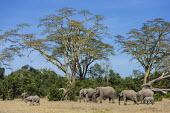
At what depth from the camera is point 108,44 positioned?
36656 mm

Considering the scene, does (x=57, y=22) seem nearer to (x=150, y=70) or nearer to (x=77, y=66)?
(x=77, y=66)

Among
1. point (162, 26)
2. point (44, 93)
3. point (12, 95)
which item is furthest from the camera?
point (162, 26)

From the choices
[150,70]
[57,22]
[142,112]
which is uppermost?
[57,22]

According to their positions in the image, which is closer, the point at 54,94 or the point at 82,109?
the point at 82,109

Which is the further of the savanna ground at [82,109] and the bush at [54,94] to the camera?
the bush at [54,94]

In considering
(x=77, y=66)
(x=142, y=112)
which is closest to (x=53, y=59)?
(x=77, y=66)

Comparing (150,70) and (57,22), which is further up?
(57,22)

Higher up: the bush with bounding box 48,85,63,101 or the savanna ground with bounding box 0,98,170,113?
the bush with bounding box 48,85,63,101

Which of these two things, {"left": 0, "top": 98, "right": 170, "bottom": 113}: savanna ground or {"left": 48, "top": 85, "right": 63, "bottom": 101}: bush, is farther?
{"left": 48, "top": 85, "right": 63, "bottom": 101}: bush

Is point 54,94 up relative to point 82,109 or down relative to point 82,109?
up

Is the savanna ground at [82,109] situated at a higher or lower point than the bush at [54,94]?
lower

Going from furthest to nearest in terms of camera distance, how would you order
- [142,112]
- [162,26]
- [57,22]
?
1. [162,26]
2. [57,22]
3. [142,112]

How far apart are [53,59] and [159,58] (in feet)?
43.7

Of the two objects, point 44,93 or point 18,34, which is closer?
point 44,93
